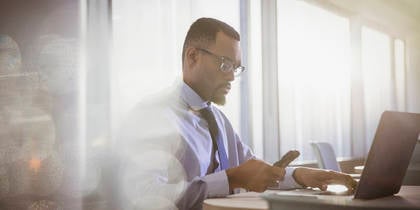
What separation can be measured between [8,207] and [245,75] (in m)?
3.62

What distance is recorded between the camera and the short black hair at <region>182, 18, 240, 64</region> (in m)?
2.64

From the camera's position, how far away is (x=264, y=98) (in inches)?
243

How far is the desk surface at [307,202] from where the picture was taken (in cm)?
136

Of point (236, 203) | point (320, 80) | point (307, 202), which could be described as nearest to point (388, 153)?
point (307, 202)

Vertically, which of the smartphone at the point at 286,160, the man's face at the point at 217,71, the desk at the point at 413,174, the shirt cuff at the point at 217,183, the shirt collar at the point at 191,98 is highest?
the man's face at the point at 217,71

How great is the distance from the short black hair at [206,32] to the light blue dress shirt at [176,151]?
23cm

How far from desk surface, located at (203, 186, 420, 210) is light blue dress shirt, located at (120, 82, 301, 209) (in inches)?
3.7

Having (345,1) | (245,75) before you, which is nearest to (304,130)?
(245,75)

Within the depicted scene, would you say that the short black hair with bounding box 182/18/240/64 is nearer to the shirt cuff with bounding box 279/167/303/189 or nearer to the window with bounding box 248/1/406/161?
the shirt cuff with bounding box 279/167/303/189

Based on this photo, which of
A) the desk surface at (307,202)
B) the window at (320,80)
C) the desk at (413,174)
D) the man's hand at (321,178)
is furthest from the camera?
the window at (320,80)

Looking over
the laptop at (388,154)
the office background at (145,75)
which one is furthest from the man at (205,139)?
the office background at (145,75)

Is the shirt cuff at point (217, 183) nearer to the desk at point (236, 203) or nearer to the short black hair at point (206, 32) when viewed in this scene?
the desk at point (236, 203)

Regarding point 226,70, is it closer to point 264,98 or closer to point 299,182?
point 299,182

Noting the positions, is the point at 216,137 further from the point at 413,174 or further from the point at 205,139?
the point at 413,174
